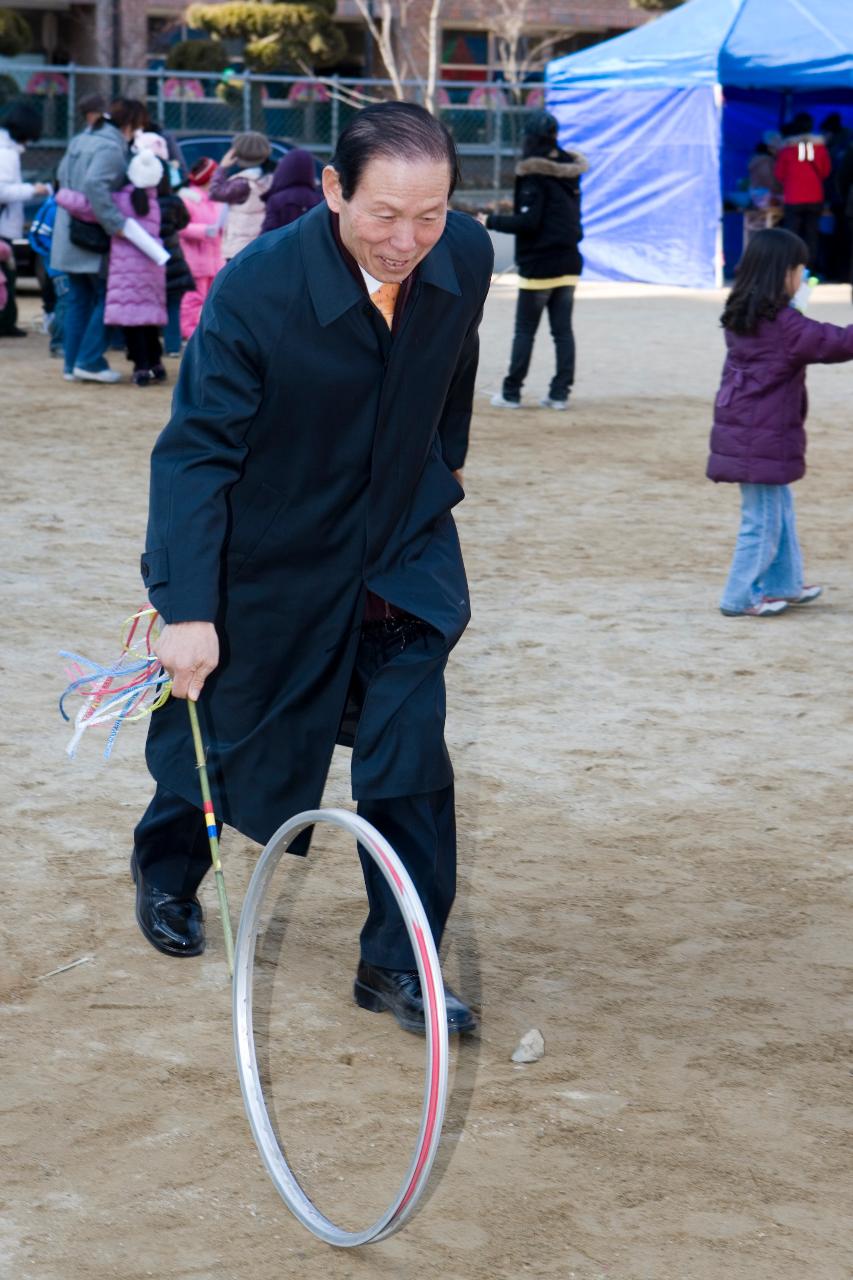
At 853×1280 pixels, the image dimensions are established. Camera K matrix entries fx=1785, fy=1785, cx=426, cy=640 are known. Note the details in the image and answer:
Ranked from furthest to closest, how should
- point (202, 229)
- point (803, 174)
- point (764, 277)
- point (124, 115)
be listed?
point (803, 174) → point (202, 229) → point (124, 115) → point (764, 277)

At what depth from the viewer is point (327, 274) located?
3115 mm

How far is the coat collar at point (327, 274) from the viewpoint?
122 inches

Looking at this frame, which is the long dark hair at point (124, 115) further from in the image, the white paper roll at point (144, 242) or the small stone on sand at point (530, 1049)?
the small stone on sand at point (530, 1049)

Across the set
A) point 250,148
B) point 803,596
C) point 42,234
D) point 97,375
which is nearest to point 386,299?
point 803,596

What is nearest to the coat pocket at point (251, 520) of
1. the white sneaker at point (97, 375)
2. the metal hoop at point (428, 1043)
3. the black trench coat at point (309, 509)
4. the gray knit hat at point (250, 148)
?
the black trench coat at point (309, 509)

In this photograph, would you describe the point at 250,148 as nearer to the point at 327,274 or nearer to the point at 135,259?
the point at 135,259

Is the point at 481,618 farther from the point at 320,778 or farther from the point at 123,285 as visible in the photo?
the point at 123,285

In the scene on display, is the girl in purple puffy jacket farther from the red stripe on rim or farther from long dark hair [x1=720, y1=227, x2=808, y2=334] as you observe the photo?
the red stripe on rim

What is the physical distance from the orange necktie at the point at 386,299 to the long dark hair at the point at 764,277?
11.4ft

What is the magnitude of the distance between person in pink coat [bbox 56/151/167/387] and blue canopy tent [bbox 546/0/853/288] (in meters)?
10.00

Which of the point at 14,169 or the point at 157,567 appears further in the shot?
the point at 14,169

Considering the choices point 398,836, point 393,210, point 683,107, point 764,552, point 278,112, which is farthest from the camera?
point 278,112

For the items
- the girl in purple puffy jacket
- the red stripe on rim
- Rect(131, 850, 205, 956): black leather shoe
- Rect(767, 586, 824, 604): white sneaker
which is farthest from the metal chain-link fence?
the red stripe on rim

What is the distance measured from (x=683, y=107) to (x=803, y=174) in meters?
1.68
